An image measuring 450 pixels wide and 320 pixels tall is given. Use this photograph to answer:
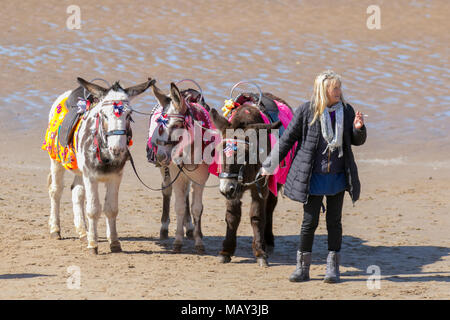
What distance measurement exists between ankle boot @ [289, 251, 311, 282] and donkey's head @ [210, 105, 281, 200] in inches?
38.6

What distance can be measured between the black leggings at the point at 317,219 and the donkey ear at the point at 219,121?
4.37 ft

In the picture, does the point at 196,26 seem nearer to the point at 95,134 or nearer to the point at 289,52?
the point at 289,52

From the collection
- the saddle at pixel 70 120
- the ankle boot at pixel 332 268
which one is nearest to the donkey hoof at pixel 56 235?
the saddle at pixel 70 120

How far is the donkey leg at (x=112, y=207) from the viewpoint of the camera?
988cm

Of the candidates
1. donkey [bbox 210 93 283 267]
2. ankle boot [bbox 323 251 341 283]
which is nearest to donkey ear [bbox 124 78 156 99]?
donkey [bbox 210 93 283 267]

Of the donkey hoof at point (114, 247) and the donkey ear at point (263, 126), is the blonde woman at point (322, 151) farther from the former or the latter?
the donkey hoof at point (114, 247)

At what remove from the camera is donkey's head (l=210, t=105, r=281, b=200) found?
8938 mm

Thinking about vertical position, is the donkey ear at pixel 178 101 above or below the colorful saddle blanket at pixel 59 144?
above

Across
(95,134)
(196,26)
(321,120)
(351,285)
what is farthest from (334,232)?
(196,26)

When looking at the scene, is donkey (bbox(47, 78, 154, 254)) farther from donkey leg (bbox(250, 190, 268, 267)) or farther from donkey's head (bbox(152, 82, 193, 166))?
donkey leg (bbox(250, 190, 268, 267))

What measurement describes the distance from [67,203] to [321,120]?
591 cm

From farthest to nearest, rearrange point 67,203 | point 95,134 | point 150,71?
1. point 150,71
2. point 67,203
3. point 95,134

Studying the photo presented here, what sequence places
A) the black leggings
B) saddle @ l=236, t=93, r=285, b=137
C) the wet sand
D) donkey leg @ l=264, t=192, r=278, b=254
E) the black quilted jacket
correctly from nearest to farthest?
the black quilted jacket, the black leggings, the wet sand, saddle @ l=236, t=93, r=285, b=137, donkey leg @ l=264, t=192, r=278, b=254

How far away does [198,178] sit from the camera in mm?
9852
